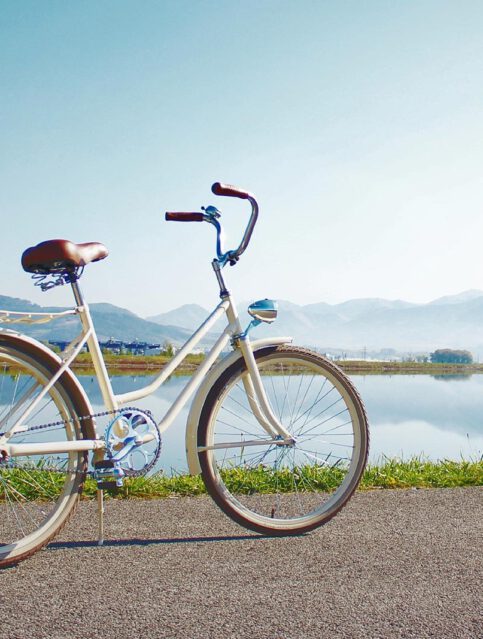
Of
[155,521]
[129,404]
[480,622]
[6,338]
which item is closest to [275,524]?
[155,521]

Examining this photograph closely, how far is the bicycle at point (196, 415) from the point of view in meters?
3.36

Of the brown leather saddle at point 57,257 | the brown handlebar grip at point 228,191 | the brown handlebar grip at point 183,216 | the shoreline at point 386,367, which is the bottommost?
the shoreline at point 386,367

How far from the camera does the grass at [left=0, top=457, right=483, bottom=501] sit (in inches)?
181

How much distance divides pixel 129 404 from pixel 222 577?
3.41 ft

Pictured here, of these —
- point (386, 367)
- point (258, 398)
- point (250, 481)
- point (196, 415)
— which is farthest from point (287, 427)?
point (386, 367)

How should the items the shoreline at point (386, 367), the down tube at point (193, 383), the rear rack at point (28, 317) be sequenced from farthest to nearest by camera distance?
the shoreline at point (386, 367) → the down tube at point (193, 383) → the rear rack at point (28, 317)

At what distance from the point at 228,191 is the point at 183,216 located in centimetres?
30

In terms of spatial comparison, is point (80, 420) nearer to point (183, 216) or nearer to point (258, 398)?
point (258, 398)

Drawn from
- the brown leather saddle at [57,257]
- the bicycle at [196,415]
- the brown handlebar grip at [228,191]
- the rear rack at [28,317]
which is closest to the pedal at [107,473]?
the bicycle at [196,415]

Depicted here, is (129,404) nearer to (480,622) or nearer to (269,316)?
(269,316)

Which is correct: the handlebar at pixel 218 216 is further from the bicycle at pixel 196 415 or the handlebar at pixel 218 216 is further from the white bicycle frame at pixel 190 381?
the white bicycle frame at pixel 190 381

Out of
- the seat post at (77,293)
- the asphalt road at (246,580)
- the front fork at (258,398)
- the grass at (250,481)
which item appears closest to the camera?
the asphalt road at (246,580)

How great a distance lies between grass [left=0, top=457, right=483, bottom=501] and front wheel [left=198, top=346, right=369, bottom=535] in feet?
1.36

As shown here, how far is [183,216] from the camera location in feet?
12.7
